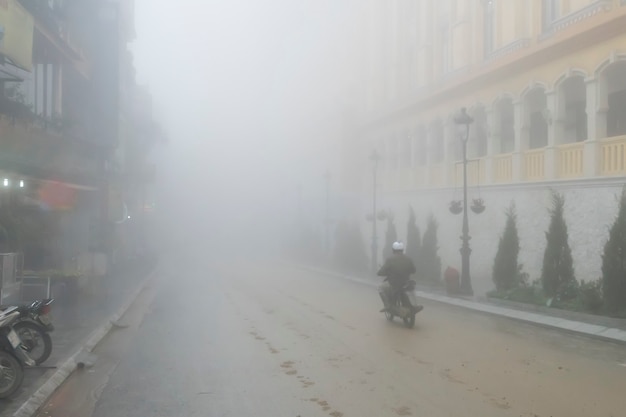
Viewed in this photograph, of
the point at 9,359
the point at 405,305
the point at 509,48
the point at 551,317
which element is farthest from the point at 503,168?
the point at 9,359

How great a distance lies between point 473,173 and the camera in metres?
27.9

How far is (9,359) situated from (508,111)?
23.8 meters

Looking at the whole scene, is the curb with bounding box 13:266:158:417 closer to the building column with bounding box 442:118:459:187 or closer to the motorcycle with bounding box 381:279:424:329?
the motorcycle with bounding box 381:279:424:329

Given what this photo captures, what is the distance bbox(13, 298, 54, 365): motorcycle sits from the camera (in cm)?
845

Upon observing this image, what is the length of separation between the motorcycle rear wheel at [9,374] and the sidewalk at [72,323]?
90mm

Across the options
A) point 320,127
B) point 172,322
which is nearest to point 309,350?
point 172,322

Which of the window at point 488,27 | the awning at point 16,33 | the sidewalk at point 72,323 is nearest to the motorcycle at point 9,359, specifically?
the sidewalk at point 72,323

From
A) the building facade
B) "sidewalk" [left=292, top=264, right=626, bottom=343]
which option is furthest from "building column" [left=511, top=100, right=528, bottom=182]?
the building facade

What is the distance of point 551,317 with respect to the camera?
47.0 feet

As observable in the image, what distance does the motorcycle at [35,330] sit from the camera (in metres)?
8.45

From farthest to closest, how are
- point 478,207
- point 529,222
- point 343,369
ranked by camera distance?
point 529,222, point 478,207, point 343,369

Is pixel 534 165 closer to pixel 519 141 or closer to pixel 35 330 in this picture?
pixel 519 141

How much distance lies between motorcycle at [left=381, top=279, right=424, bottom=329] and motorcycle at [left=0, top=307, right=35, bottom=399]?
7294 mm

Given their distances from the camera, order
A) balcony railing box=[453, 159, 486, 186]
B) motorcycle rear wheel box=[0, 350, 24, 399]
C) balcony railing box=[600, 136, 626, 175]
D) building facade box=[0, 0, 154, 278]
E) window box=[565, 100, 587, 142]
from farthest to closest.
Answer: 1. balcony railing box=[453, 159, 486, 186]
2. window box=[565, 100, 587, 142]
3. balcony railing box=[600, 136, 626, 175]
4. building facade box=[0, 0, 154, 278]
5. motorcycle rear wheel box=[0, 350, 24, 399]
